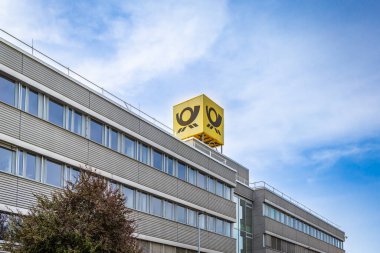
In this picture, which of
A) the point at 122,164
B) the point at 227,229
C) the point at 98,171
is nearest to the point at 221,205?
the point at 227,229

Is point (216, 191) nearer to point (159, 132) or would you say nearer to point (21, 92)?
point (159, 132)

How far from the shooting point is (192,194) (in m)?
42.8

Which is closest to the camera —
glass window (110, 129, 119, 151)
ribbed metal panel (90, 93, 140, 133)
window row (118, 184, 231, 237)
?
ribbed metal panel (90, 93, 140, 133)

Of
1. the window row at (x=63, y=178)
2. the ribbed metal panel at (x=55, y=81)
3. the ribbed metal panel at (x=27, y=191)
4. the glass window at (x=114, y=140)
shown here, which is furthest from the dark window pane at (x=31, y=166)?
the glass window at (x=114, y=140)

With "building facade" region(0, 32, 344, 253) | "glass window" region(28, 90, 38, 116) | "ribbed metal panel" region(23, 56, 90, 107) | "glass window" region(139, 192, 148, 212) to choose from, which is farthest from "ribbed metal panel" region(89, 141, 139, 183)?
"glass window" region(28, 90, 38, 116)

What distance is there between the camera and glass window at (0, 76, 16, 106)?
26.6 m

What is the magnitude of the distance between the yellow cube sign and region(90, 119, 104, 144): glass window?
20009 millimetres

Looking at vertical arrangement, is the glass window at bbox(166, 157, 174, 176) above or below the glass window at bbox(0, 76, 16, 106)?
below

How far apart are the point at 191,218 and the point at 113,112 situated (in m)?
12.2

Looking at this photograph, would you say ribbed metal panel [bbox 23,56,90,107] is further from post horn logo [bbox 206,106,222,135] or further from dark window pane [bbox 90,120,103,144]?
post horn logo [bbox 206,106,222,135]

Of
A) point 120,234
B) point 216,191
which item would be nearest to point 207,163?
point 216,191

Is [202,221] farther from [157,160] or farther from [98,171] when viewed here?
[98,171]

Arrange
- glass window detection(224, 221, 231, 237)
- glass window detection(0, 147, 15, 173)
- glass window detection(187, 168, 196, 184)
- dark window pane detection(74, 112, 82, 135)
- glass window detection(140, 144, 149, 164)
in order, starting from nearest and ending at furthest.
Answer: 1. glass window detection(0, 147, 15, 173)
2. dark window pane detection(74, 112, 82, 135)
3. glass window detection(140, 144, 149, 164)
4. glass window detection(187, 168, 196, 184)
5. glass window detection(224, 221, 231, 237)

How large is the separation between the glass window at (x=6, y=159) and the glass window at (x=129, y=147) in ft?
34.0
